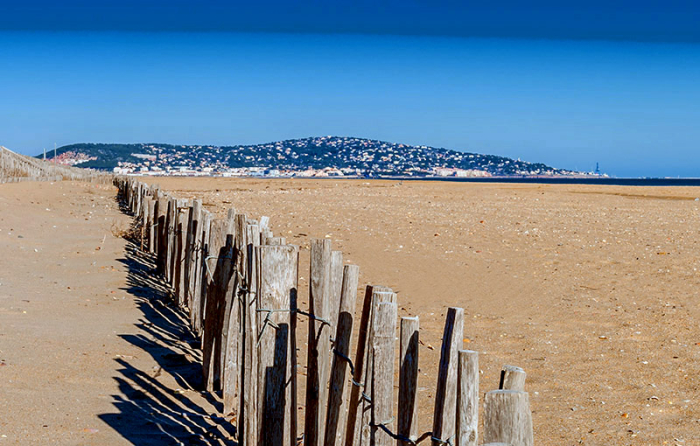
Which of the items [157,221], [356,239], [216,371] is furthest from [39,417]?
[356,239]

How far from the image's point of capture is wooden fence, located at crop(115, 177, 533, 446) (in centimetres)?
220

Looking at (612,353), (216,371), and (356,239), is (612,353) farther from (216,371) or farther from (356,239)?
(356,239)

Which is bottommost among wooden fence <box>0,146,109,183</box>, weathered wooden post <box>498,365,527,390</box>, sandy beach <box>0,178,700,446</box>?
sandy beach <box>0,178,700,446</box>

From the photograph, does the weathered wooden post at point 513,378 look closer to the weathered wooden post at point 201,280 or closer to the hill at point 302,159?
the weathered wooden post at point 201,280

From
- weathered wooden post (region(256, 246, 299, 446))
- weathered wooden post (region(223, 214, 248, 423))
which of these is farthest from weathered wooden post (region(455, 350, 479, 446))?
weathered wooden post (region(223, 214, 248, 423))

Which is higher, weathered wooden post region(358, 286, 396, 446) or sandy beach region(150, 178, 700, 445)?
weathered wooden post region(358, 286, 396, 446)

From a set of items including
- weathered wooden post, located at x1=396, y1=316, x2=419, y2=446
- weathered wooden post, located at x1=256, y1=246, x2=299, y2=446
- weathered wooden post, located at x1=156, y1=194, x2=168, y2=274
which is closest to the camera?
weathered wooden post, located at x1=396, y1=316, x2=419, y2=446

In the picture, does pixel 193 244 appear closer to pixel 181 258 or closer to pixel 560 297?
pixel 181 258

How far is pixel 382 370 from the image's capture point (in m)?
2.82

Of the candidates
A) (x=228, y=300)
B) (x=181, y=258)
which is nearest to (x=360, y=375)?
(x=228, y=300)

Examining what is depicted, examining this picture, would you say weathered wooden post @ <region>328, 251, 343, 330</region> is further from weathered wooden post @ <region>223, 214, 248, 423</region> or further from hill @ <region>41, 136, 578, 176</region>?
hill @ <region>41, 136, 578, 176</region>

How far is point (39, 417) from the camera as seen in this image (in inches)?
175

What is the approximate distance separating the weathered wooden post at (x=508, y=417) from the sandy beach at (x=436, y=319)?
3.11 metres

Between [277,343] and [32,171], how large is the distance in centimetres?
3115
